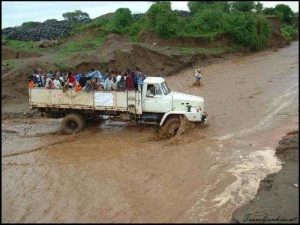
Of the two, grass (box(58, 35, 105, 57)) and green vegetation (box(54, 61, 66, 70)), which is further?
grass (box(58, 35, 105, 57))

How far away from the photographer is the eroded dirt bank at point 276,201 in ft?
21.5

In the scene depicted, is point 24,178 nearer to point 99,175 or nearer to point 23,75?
point 99,175

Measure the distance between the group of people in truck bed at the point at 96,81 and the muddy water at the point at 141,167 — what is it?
172 centimetres

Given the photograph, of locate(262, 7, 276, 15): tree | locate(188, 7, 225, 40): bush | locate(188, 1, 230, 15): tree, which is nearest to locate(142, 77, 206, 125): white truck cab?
locate(188, 7, 225, 40): bush

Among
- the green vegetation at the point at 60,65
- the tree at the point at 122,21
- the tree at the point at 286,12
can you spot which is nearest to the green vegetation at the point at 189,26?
the tree at the point at 122,21

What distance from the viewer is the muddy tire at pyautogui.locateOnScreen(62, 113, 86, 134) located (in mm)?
12938

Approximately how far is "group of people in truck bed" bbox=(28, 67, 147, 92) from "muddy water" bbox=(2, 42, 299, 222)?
1.72 meters

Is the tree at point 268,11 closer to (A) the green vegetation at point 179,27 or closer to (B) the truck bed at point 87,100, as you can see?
(A) the green vegetation at point 179,27

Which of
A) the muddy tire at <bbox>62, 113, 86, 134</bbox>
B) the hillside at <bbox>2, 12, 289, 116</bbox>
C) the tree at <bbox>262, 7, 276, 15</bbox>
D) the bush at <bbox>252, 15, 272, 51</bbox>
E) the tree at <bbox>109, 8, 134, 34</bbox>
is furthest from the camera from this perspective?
the tree at <bbox>262, 7, 276, 15</bbox>

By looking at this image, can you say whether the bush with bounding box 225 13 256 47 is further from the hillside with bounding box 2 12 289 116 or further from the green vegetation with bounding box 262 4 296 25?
the green vegetation with bounding box 262 4 296 25

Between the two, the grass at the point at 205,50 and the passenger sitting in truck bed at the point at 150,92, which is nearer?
the passenger sitting in truck bed at the point at 150,92

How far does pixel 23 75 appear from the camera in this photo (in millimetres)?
18469

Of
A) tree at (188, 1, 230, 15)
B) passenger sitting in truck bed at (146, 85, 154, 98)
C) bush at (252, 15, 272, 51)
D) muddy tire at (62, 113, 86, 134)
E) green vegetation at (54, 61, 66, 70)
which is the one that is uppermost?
tree at (188, 1, 230, 15)

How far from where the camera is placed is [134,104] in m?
12.2
